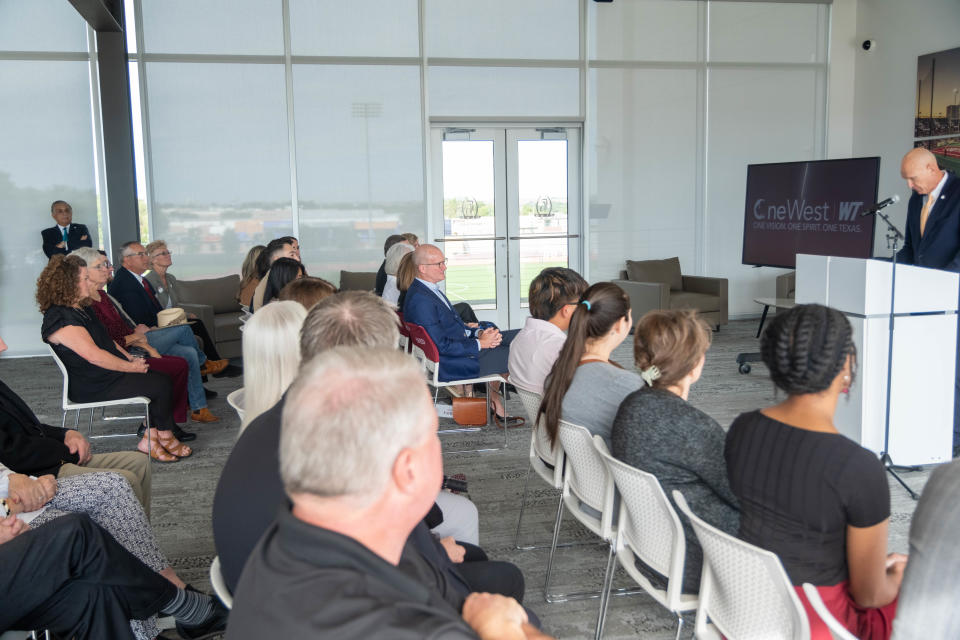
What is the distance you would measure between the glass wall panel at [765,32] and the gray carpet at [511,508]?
17.3ft

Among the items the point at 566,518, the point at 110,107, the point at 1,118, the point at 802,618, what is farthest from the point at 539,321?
the point at 1,118

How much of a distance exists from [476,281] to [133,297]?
4.89 m

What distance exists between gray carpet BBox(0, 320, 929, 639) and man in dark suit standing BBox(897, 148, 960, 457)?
129 centimetres

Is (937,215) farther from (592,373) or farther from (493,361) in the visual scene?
(592,373)

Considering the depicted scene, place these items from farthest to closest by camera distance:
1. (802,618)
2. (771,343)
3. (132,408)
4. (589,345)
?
(132,408) → (589,345) → (771,343) → (802,618)

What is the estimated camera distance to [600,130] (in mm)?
10203

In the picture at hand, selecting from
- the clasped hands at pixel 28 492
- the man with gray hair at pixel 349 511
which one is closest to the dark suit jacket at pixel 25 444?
the clasped hands at pixel 28 492

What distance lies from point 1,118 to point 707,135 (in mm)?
8520

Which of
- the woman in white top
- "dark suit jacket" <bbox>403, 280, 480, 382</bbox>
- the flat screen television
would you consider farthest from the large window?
the flat screen television

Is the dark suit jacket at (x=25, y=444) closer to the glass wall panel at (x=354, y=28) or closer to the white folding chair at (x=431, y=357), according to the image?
the white folding chair at (x=431, y=357)

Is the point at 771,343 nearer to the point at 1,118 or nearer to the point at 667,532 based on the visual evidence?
the point at 667,532

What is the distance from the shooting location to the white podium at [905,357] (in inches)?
166

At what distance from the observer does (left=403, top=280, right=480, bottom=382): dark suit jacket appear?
523cm

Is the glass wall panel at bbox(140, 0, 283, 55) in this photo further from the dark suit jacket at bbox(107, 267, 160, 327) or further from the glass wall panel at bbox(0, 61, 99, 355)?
the dark suit jacket at bbox(107, 267, 160, 327)
